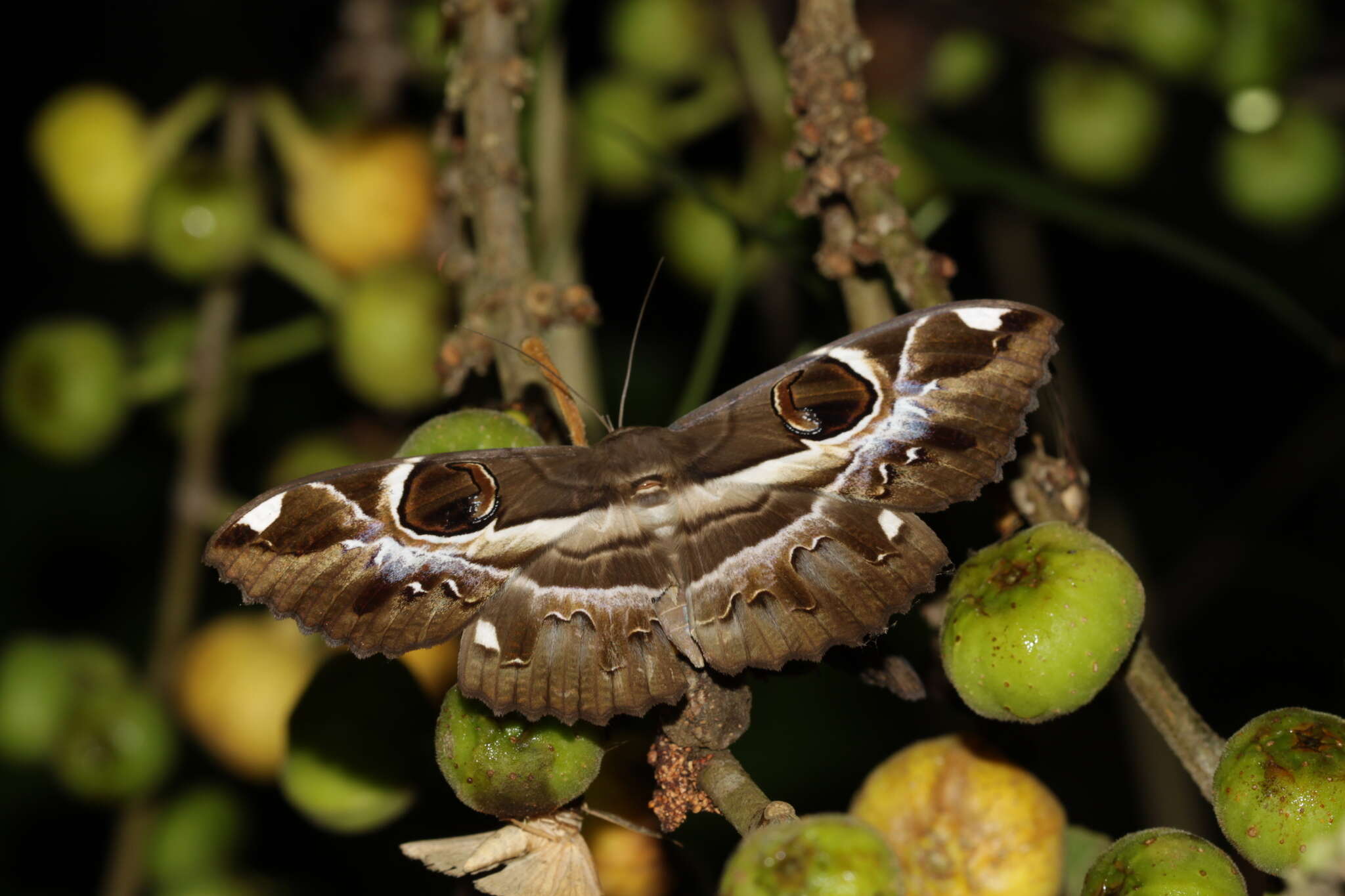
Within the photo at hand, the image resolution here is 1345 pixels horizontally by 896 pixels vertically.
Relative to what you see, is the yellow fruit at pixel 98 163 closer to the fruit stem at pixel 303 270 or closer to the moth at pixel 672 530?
the fruit stem at pixel 303 270

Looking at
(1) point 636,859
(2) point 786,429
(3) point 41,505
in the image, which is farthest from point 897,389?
(3) point 41,505

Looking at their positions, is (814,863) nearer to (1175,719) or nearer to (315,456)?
(1175,719)

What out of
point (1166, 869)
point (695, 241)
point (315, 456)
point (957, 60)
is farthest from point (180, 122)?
point (1166, 869)

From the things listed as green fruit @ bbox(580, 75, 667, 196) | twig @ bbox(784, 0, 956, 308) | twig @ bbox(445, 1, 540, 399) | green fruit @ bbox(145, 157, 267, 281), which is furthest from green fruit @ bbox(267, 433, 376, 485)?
twig @ bbox(784, 0, 956, 308)

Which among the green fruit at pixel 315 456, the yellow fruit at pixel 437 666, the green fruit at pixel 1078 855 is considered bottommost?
the green fruit at pixel 1078 855

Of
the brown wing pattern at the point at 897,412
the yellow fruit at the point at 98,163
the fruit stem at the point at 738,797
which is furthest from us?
the yellow fruit at the point at 98,163

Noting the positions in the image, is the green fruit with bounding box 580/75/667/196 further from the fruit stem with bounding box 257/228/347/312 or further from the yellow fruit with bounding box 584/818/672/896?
the yellow fruit with bounding box 584/818/672/896

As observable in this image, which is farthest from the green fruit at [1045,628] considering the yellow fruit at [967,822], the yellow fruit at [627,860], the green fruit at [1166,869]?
the yellow fruit at [627,860]
